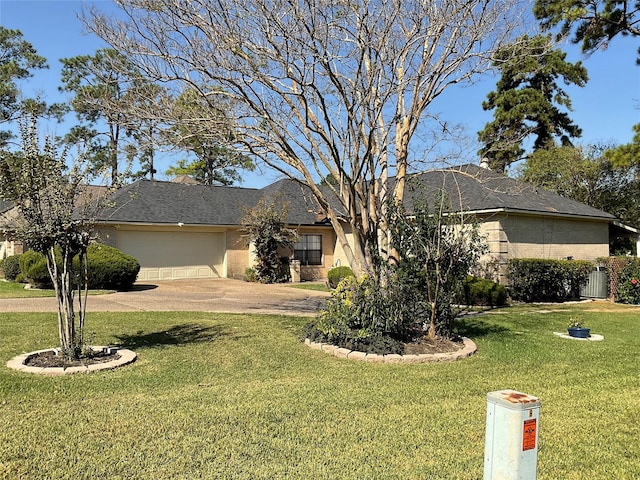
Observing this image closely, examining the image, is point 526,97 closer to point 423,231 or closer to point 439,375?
point 423,231

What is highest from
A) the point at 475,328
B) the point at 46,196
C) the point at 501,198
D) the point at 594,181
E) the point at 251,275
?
the point at 594,181

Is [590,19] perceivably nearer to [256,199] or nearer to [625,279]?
[625,279]

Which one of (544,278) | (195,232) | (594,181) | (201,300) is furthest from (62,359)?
(594,181)

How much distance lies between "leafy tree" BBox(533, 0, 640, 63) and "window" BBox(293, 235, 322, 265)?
41.1 feet

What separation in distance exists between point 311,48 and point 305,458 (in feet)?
20.4

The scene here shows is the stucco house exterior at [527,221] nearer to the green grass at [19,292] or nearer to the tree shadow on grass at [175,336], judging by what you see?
the tree shadow on grass at [175,336]

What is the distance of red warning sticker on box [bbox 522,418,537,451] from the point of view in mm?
2512

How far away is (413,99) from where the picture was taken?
9.59 m

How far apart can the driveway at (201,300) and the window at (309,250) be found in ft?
10.6

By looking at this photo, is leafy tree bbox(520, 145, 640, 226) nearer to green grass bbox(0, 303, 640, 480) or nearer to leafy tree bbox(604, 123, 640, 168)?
leafy tree bbox(604, 123, 640, 168)

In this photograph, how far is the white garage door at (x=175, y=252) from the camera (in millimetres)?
20281

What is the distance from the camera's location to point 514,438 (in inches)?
99.0

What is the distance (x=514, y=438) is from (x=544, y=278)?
14.0 metres

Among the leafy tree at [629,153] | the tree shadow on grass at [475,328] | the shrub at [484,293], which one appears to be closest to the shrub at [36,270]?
the tree shadow on grass at [475,328]
